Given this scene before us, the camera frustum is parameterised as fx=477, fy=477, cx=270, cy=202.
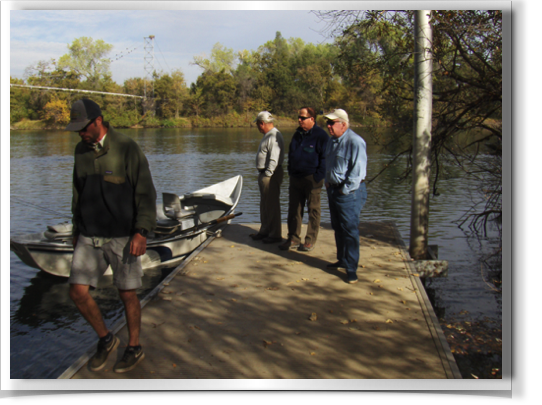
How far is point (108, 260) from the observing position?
3.71 m

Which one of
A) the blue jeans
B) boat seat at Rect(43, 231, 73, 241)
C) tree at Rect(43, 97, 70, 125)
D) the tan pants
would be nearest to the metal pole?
the blue jeans

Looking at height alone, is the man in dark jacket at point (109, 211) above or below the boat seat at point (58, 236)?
above

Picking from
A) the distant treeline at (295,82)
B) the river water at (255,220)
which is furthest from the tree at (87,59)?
the river water at (255,220)

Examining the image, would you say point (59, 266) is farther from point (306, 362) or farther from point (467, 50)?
point (467, 50)

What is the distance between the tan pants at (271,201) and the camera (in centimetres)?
707

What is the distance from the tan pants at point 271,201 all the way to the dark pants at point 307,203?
0.35 meters

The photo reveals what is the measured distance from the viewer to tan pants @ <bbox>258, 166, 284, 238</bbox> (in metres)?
7.07

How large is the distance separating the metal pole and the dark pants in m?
1.32

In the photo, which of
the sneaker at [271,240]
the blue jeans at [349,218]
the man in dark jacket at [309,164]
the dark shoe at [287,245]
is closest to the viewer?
the blue jeans at [349,218]

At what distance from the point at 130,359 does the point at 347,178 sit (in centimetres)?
295

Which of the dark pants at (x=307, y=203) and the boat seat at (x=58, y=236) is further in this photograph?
the boat seat at (x=58, y=236)

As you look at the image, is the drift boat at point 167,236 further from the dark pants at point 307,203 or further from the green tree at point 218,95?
the green tree at point 218,95

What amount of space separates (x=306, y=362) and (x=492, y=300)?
196 inches

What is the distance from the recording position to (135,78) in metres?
81.1
